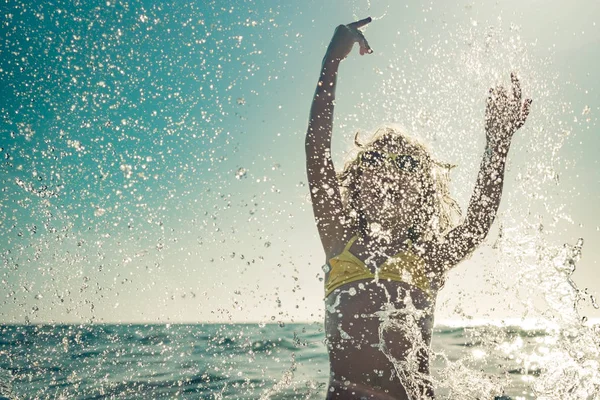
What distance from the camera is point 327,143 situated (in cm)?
295

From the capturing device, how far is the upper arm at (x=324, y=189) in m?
2.93

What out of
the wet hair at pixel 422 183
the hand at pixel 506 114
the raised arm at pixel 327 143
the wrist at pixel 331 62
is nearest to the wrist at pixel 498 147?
the hand at pixel 506 114

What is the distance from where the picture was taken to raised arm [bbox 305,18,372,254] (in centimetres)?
294

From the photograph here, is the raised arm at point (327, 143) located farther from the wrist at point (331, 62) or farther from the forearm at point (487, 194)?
the forearm at point (487, 194)

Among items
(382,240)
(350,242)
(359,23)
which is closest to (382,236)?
(382,240)

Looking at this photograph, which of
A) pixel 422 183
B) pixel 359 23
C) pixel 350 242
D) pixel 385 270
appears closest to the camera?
pixel 385 270

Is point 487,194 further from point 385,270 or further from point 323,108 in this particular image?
point 323,108

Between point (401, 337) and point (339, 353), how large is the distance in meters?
0.43

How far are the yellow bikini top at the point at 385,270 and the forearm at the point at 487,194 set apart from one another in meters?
0.50

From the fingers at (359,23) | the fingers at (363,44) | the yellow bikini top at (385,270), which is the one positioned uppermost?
the fingers at (359,23)

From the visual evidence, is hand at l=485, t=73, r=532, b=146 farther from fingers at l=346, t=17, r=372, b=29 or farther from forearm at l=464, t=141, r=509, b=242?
fingers at l=346, t=17, r=372, b=29

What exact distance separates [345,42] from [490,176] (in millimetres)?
1471

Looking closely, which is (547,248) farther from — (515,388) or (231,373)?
(231,373)

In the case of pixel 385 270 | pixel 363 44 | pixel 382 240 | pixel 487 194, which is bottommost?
pixel 385 270
